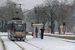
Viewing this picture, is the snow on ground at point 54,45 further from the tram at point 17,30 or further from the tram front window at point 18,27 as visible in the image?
the tram front window at point 18,27

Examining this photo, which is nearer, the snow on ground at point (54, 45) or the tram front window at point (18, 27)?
the snow on ground at point (54, 45)

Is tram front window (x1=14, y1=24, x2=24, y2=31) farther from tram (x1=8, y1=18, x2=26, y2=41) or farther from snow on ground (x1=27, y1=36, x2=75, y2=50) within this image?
snow on ground (x1=27, y1=36, x2=75, y2=50)

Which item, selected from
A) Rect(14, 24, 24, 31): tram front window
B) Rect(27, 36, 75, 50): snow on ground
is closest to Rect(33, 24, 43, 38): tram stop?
Rect(14, 24, 24, 31): tram front window

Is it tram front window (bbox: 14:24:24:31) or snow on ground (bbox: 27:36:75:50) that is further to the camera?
tram front window (bbox: 14:24:24:31)

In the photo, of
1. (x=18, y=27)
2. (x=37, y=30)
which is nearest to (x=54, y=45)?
(x=18, y=27)

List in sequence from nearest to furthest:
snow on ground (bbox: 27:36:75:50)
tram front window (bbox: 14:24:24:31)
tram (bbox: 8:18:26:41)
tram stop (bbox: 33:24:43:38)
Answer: snow on ground (bbox: 27:36:75:50) < tram (bbox: 8:18:26:41) < tram front window (bbox: 14:24:24:31) < tram stop (bbox: 33:24:43:38)

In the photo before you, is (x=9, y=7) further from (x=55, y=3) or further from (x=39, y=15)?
(x=55, y=3)

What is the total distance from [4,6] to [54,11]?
3095cm

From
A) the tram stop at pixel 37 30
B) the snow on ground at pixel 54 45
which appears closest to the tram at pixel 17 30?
the snow on ground at pixel 54 45

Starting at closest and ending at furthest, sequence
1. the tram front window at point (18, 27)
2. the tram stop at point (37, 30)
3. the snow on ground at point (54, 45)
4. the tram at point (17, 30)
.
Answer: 1. the snow on ground at point (54, 45)
2. the tram at point (17, 30)
3. the tram front window at point (18, 27)
4. the tram stop at point (37, 30)

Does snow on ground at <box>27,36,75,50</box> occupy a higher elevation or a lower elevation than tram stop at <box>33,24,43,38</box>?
lower

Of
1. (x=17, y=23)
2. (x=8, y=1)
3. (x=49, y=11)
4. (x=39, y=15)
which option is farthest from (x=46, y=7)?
(x=17, y=23)

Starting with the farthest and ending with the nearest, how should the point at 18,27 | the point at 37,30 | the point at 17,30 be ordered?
the point at 37,30 → the point at 18,27 → the point at 17,30

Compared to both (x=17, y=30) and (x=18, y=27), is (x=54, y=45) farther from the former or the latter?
(x=18, y=27)
